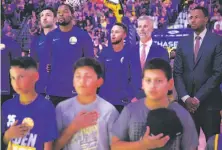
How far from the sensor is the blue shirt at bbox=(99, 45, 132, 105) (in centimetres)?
320

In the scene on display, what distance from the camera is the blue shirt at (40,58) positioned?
3.29m

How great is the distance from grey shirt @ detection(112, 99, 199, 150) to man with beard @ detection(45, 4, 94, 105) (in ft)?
1.29

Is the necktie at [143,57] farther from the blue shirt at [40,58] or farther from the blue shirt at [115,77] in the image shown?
the blue shirt at [40,58]

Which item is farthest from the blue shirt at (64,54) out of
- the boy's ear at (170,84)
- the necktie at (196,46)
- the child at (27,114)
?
the necktie at (196,46)

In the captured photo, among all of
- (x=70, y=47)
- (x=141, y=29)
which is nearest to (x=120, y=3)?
(x=141, y=29)

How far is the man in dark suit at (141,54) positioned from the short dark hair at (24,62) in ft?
2.06

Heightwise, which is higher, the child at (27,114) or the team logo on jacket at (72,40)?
the team logo on jacket at (72,40)

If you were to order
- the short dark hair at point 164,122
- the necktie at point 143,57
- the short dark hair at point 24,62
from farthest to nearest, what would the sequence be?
1. the short dark hair at point 24,62
2. the necktie at point 143,57
3. the short dark hair at point 164,122

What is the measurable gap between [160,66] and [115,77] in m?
0.32

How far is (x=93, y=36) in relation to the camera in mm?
3238

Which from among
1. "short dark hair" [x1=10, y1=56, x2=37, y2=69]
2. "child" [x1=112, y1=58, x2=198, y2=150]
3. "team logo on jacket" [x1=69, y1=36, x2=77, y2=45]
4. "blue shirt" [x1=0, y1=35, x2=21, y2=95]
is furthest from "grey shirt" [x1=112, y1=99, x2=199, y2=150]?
"blue shirt" [x1=0, y1=35, x2=21, y2=95]

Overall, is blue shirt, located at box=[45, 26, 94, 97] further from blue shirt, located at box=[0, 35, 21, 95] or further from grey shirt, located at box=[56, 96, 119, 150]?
blue shirt, located at box=[0, 35, 21, 95]

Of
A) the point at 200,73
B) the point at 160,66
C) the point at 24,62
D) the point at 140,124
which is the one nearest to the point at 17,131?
the point at 24,62

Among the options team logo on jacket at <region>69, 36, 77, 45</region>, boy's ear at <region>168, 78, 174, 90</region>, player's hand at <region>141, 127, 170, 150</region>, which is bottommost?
player's hand at <region>141, 127, 170, 150</region>
